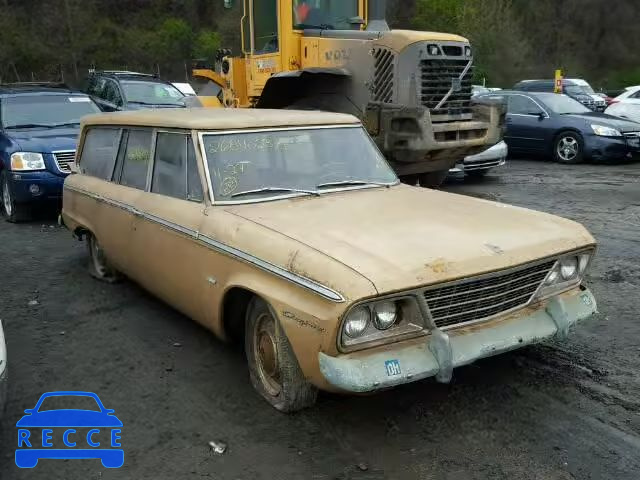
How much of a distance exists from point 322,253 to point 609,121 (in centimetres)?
1220

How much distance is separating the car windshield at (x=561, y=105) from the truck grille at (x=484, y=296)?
37.1 feet

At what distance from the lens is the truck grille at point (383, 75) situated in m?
8.76

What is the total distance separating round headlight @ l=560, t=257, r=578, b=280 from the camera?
3.97 metres

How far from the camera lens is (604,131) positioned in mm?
13570

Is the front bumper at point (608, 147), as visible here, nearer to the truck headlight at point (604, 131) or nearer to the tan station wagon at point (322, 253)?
the truck headlight at point (604, 131)

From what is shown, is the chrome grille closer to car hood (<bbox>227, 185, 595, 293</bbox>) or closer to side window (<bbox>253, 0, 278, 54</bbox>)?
side window (<bbox>253, 0, 278, 54</bbox>)

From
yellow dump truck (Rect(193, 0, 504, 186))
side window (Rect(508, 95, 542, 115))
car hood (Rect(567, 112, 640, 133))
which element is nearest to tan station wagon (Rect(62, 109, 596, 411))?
yellow dump truck (Rect(193, 0, 504, 186))

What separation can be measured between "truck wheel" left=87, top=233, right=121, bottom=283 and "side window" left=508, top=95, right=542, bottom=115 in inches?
424

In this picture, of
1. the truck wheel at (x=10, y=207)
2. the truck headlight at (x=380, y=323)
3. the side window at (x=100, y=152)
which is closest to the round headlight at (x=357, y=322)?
the truck headlight at (x=380, y=323)

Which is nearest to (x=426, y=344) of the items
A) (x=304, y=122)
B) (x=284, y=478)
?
(x=284, y=478)

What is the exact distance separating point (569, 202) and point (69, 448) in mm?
8127

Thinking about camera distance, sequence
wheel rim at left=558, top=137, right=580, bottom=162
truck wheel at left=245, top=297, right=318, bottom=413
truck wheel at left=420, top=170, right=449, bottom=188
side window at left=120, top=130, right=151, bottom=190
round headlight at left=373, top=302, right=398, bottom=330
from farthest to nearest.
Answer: wheel rim at left=558, top=137, right=580, bottom=162 → truck wheel at left=420, top=170, right=449, bottom=188 → side window at left=120, top=130, right=151, bottom=190 → truck wheel at left=245, top=297, right=318, bottom=413 → round headlight at left=373, top=302, right=398, bottom=330

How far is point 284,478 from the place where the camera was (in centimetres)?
323

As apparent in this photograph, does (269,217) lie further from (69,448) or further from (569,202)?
(569,202)
